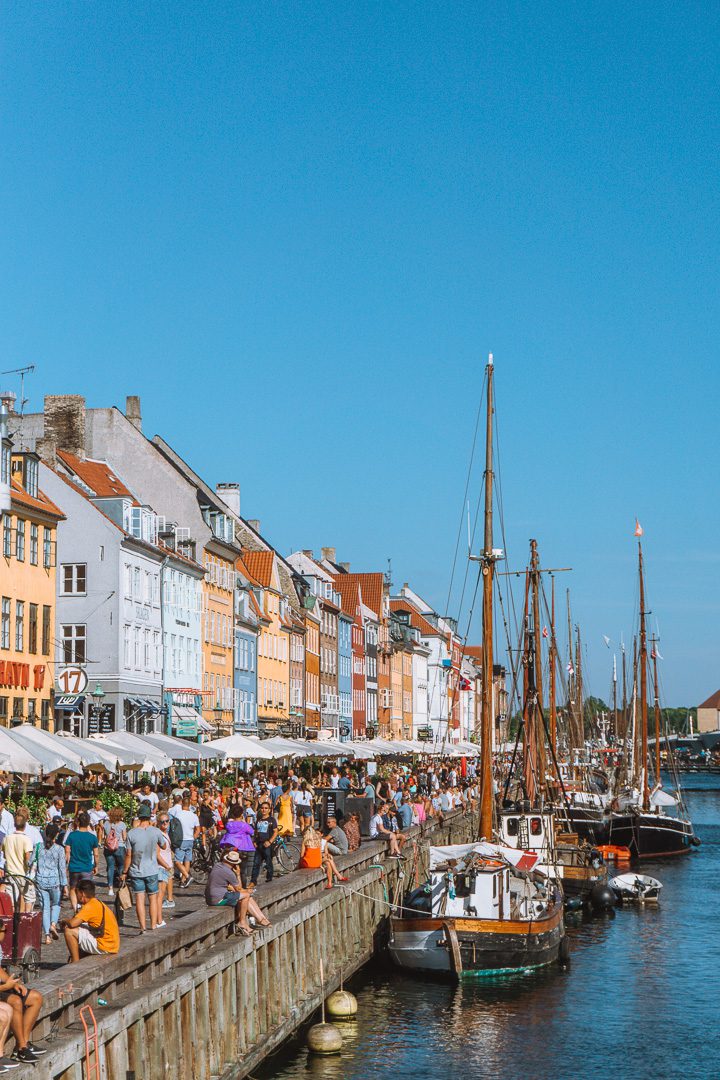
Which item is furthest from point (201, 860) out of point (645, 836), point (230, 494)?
point (230, 494)

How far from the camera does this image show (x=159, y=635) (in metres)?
73.6

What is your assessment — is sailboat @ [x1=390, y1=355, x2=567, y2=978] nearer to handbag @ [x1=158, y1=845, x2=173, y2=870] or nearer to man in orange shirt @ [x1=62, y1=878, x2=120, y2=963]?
handbag @ [x1=158, y1=845, x2=173, y2=870]

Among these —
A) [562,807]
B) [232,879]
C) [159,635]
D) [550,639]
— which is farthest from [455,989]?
[550,639]

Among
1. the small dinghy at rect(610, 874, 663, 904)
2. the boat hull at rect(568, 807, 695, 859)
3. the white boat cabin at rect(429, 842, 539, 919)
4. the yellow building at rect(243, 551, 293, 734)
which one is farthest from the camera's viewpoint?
the yellow building at rect(243, 551, 293, 734)

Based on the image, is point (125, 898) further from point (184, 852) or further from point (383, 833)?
point (383, 833)

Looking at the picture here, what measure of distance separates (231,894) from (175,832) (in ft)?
19.5

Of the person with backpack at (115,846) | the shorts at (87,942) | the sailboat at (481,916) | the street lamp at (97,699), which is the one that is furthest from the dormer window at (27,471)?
the shorts at (87,942)

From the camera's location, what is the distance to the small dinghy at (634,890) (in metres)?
50.7

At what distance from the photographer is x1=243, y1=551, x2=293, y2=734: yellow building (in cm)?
9699

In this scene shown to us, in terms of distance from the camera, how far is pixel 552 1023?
2938 cm

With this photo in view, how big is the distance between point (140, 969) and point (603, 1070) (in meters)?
10.3

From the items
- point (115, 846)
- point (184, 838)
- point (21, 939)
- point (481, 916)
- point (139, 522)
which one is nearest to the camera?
point (21, 939)

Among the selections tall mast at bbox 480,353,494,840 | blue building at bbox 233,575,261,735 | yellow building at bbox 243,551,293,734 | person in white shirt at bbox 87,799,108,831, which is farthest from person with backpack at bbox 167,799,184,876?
yellow building at bbox 243,551,293,734

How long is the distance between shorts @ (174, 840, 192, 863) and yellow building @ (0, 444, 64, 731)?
24.1 meters
